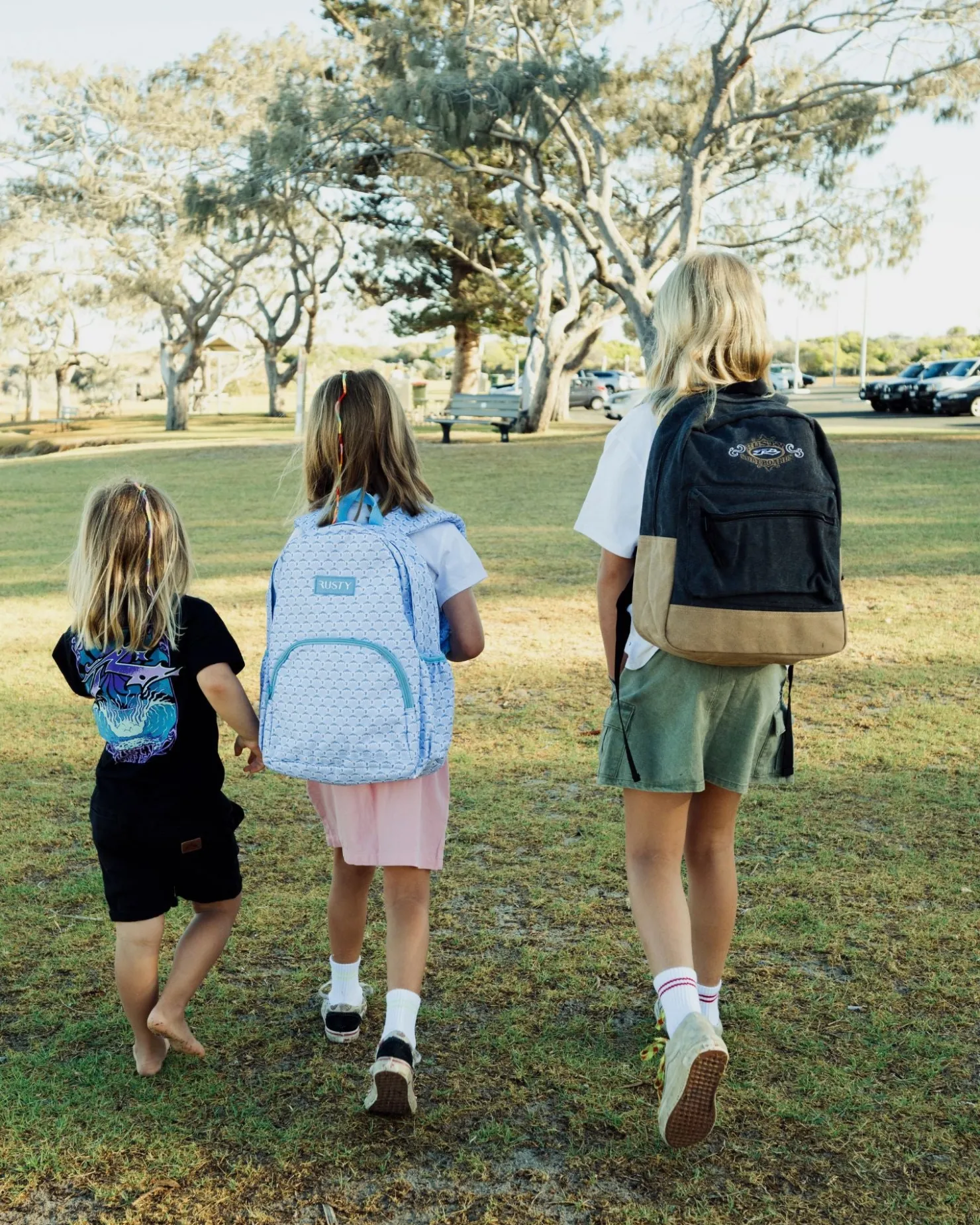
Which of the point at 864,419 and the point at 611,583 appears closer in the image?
the point at 611,583

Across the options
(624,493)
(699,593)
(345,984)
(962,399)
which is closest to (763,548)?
(699,593)

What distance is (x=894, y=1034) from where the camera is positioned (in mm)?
3025

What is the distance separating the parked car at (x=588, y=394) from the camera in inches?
1877

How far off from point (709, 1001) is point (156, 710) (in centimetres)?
145

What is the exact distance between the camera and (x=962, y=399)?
110ft

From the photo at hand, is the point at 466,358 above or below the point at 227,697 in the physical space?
above

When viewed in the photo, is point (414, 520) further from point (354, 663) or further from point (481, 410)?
point (481, 410)

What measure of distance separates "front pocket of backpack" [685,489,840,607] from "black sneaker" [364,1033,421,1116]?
45.3 inches

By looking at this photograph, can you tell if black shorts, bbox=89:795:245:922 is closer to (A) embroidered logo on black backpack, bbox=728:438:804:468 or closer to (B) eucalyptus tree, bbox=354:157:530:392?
(A) embroidered logo on black backpack, bbox=728:438:804:468

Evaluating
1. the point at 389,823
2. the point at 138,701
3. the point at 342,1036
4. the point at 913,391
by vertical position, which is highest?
the point at 913,391

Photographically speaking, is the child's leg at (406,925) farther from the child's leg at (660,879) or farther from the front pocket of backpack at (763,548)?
the front pocket of backpack at (763,548)

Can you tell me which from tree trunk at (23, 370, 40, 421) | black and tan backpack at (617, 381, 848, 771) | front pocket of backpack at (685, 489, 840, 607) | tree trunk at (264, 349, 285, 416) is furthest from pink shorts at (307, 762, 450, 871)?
tree trunk at (23, 370, 40, 421)

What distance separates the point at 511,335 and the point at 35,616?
3843cm

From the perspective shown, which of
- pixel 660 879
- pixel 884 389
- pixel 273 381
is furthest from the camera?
pixel 273 381
